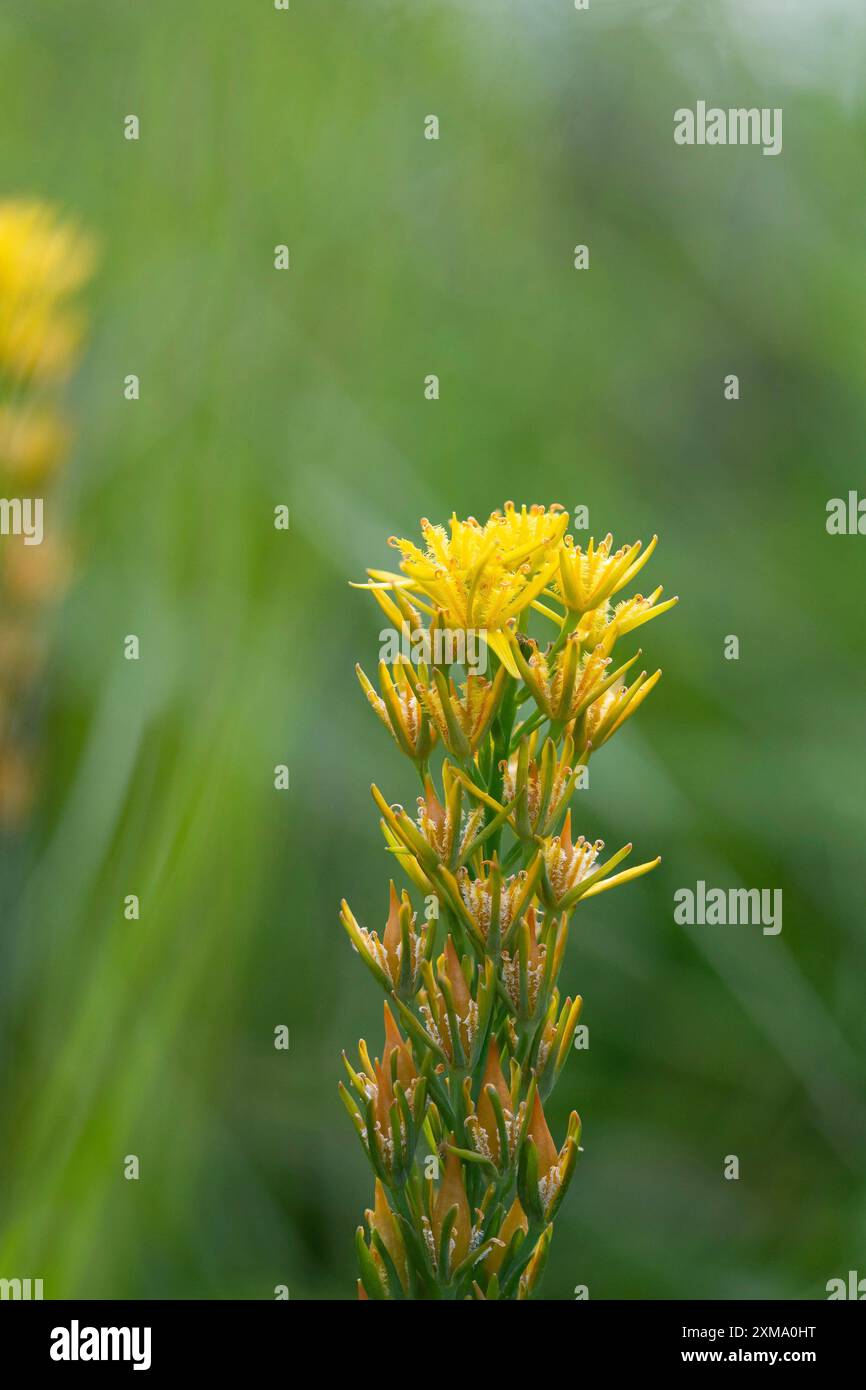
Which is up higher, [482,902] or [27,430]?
[27,430]

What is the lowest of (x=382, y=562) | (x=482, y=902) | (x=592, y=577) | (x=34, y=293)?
(x=482, y=902)

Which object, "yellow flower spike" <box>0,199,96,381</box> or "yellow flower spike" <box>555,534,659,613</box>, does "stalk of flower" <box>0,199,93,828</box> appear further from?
"yellow flower spike" <box>555,534,659,613</box>

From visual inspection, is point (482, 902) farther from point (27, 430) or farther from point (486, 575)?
point (27, 430)

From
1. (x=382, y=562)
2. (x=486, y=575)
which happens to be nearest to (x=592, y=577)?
(x=486, y=575)

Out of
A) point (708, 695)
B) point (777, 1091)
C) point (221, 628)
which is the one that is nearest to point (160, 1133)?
point (221, 628)

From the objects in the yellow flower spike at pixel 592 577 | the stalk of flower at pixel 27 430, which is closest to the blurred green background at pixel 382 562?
the stalk of flower at pixel 27 430

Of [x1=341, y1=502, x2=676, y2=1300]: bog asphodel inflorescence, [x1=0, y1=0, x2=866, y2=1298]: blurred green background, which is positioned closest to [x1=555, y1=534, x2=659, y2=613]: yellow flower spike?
[x1=341, y1=502, x2=676, y2=1300]: bog asphodel inflorescence

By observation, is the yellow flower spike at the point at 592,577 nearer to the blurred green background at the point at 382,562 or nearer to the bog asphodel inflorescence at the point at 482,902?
the bog asphodel inflorescence at the point at 482,902
